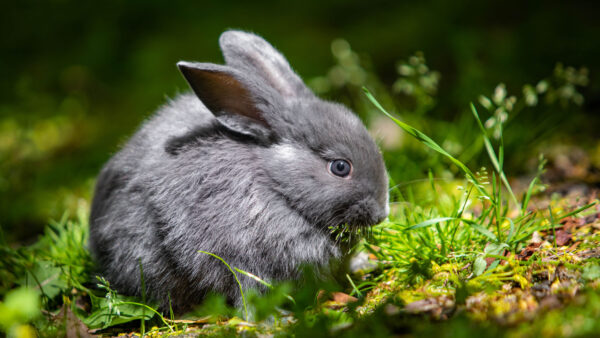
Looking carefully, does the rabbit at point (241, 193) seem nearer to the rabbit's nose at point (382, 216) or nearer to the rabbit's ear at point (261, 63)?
the rabbit's nose at point (382, 216)

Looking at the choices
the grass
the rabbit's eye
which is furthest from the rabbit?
the grass

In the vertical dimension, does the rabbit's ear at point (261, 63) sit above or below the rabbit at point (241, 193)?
above

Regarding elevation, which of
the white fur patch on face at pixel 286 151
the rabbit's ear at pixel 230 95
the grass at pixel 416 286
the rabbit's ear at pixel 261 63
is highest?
the rabbit's ear at pixel 261 63

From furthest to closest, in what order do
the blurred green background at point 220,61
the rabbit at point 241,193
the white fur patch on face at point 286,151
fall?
the blurred green background at point 220,61 < the white fur patch on face at point 286,151 < the rabbit at point 241,193

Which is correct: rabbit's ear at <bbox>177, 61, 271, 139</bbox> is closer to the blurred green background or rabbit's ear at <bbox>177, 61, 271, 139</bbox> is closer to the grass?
the grass

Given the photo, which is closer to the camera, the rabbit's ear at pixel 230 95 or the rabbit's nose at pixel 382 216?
the rabbit's ear at pixel 230 95

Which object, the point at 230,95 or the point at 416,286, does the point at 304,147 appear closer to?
the point at 230,95

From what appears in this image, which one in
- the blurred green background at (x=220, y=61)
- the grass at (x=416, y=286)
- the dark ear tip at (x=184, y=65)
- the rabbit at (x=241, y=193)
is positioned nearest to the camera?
the grass at (x=416, y=286)

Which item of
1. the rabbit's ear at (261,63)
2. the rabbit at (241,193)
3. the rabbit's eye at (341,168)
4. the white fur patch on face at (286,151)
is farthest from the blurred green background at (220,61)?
the white fur patch on face at (286,151)
